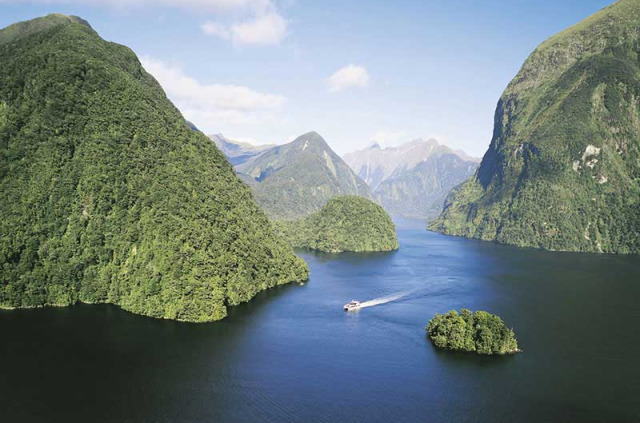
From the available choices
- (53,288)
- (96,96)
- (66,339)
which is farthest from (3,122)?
(66,339)

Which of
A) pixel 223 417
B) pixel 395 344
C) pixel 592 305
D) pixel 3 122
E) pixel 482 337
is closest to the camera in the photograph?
pixel 223 417

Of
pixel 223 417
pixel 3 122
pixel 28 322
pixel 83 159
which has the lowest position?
pixel 223 417

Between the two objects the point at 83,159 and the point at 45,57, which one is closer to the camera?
the point at 83,159

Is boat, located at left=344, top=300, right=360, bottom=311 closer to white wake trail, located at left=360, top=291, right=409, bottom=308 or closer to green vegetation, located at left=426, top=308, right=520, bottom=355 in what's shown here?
white wake trail, located at left=360, top=291, right=409, bottom=308

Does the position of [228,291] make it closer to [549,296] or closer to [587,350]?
[587,350]

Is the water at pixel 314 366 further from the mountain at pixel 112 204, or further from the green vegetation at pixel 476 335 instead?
the mountain at pixel 112 204

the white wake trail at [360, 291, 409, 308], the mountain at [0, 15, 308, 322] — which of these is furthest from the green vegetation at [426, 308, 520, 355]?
the mountain at [0, 15, 308, 322]
